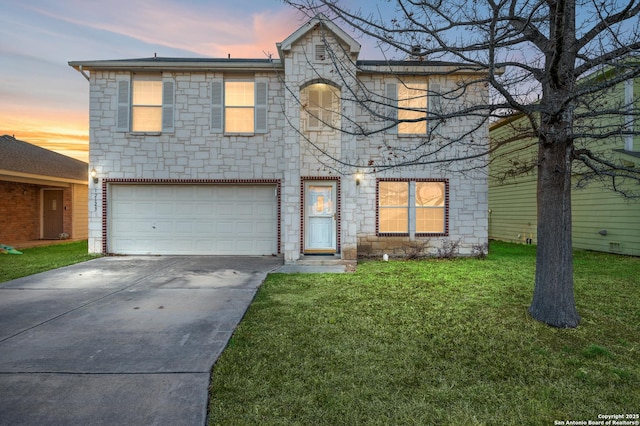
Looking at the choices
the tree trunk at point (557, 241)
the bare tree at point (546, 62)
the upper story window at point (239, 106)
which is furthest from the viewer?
the upper story window at point (239, 106)

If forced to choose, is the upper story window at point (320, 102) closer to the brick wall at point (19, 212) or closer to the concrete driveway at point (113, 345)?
the concrete driveway at point (113, 345)

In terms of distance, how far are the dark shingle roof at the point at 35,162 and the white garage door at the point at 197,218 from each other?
6.15m

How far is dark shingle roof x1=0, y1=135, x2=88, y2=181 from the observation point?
43.3 ft

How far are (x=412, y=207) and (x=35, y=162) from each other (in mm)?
15540

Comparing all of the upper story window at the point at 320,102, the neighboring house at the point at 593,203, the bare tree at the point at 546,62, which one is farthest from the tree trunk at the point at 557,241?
the upper story window at the point at 320,102

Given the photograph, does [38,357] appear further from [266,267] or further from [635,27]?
[635,27]

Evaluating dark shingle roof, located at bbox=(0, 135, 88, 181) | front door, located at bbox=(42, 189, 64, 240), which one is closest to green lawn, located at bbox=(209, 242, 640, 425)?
dark shingle roof, located at bbox=(0, 135, 88, 181)

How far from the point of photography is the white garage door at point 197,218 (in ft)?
35.7

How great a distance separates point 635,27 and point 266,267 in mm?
7709

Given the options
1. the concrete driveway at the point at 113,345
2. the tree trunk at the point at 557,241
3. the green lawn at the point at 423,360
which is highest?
the tree trunk at the point at 557,241

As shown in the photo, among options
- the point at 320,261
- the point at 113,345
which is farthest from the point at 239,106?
the point at 113,345

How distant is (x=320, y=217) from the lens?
10.1 m

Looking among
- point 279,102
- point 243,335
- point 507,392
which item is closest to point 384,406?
point 507,392

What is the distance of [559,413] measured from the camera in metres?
2.50
